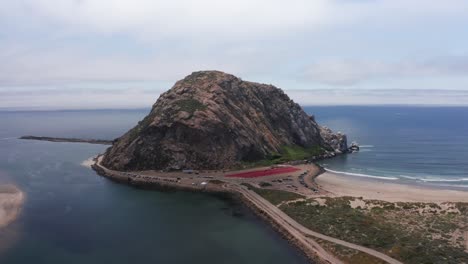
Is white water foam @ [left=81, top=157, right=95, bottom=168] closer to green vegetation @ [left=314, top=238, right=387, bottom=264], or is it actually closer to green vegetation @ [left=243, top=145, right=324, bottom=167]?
green vegetation @ [left=243, top=145, right=324, bottom=167]

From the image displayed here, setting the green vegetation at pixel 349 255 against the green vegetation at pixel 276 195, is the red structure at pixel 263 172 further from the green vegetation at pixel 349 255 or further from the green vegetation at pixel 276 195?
the green vegetation at pixel 349 255

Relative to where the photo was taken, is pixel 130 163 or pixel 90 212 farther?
pixel 130 163

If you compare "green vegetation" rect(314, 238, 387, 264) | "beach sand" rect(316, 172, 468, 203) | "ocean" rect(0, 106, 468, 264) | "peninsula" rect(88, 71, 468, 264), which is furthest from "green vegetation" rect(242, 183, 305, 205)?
"green vegetation" rect(314, 238, 387, 264)

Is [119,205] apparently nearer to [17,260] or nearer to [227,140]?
[17,260]

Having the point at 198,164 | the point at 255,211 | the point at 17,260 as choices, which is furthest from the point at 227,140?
the point at 17,260

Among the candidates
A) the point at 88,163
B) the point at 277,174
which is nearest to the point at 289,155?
the point at 277,174
